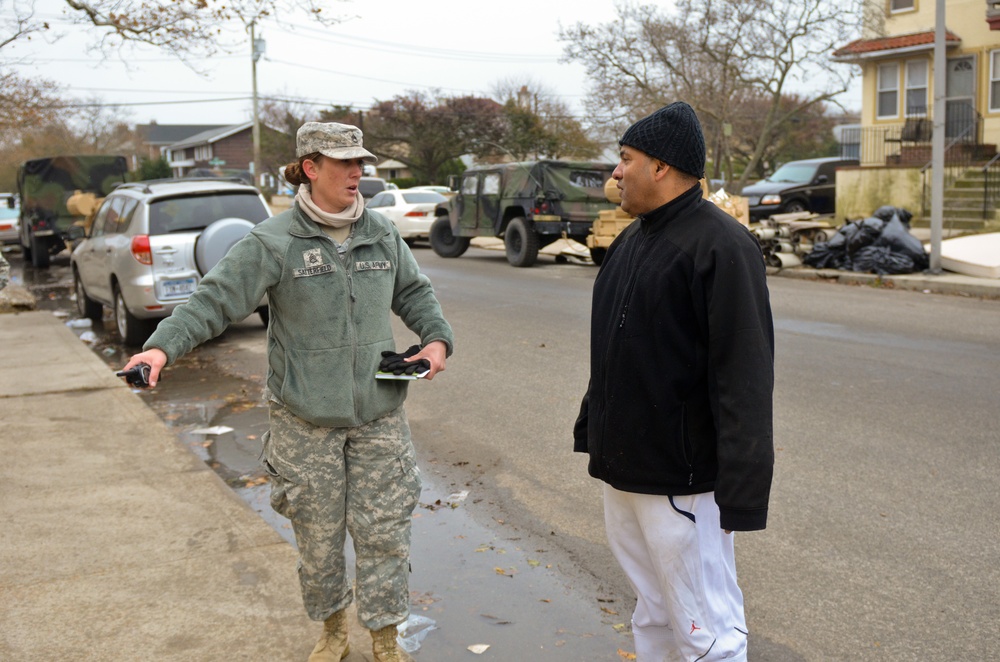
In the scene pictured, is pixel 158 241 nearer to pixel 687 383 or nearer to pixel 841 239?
pixel 687 383

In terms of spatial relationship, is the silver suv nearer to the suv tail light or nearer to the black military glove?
the suv tail light

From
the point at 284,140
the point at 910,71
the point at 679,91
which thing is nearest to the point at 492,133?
the point at 284,140

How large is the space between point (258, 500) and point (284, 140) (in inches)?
2112

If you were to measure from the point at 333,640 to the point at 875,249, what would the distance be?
1427 centimetres

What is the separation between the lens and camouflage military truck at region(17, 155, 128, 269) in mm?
23875

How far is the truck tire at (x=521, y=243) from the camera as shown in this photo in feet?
61.4

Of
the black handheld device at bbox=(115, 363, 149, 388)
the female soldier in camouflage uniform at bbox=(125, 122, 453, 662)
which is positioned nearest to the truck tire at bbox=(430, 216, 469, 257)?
the female soldier in camouflage uniform at bbox=(125, 122, 453, 662)

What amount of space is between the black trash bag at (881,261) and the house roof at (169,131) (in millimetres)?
109035

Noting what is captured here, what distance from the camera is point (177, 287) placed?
34.5ft

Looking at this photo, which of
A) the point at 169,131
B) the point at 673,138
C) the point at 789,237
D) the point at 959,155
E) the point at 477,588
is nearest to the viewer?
the point at 673,138

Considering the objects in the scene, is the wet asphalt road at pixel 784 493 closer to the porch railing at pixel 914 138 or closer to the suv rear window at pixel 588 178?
the suv rear window at pixel 588 178

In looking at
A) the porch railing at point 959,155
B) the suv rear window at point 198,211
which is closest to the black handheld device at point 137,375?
the suv rear window at point 198,211

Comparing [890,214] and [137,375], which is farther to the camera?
[890,214]

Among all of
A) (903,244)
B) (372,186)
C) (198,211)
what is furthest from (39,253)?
(903,244)
